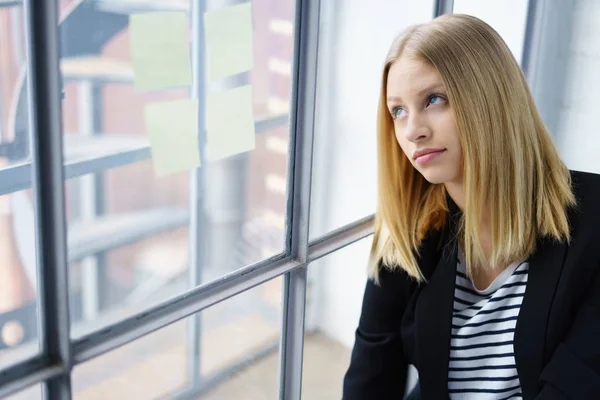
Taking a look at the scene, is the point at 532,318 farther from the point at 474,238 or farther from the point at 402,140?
the point at 402,140

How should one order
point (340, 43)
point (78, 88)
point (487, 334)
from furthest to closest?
1. point (340, 43)
2. point (78, 88)
3. point (487, 334)

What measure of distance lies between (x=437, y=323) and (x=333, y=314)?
1257 mm

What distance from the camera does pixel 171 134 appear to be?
45.6 inches

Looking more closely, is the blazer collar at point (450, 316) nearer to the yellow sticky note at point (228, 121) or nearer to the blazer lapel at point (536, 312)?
the blazer lapel at point (536, 312)

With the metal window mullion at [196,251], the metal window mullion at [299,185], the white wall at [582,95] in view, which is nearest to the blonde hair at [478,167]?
the metal window mullion at [299,185]

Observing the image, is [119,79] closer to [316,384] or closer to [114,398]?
[114,398]

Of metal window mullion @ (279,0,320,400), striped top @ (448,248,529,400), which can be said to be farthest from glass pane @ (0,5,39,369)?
striped top @ (448,248,529,400)

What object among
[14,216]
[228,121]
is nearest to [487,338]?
[228,121]

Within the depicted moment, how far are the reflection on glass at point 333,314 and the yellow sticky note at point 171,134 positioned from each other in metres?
1.10

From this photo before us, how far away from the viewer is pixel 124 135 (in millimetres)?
2318

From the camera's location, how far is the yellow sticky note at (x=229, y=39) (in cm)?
121

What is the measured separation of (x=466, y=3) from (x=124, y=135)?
1.10m

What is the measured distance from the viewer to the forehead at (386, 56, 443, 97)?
109 cm

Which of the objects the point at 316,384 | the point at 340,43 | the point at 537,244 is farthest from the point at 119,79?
the point at 537,244
